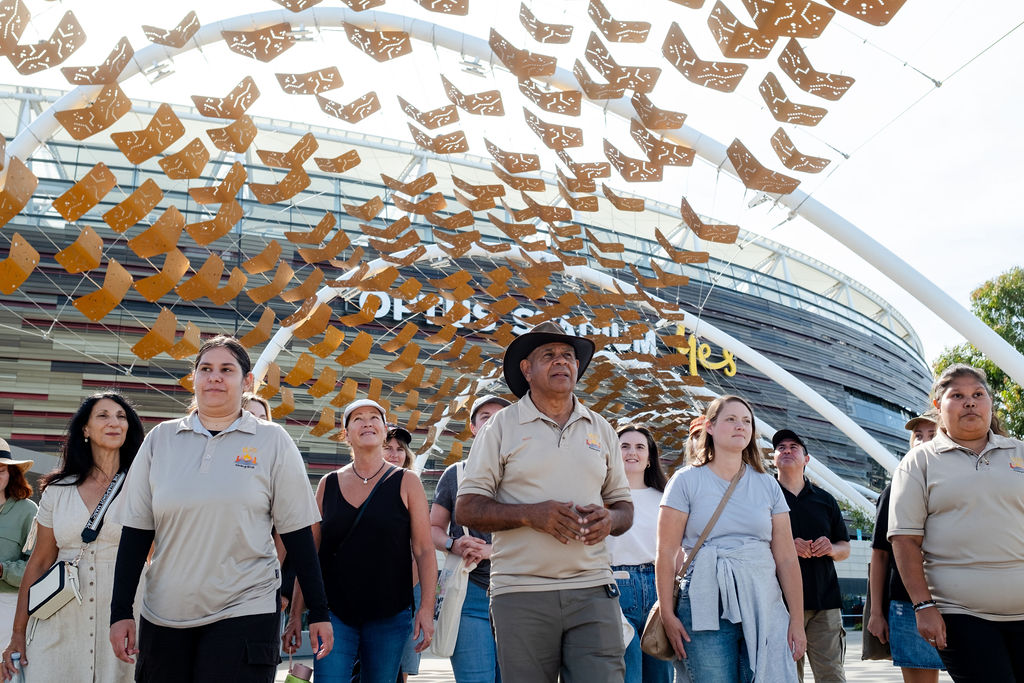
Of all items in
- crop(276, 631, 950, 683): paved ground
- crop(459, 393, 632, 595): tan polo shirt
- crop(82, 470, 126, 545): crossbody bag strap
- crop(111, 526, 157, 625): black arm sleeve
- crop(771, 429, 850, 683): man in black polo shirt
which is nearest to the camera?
crop(111, 526, 157, 625): black arm sleeve

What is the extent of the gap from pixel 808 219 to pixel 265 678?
30.4 ft

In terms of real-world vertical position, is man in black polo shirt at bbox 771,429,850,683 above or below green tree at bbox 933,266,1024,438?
below

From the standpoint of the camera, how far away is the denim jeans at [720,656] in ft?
13.3

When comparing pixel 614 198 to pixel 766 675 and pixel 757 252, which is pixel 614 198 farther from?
pixel 757 252

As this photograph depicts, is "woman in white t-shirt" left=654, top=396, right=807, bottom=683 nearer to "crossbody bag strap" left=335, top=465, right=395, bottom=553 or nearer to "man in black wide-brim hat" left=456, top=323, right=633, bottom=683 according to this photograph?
"man in black wide-brim hat" left=456, top=323, right=633, bottom=683

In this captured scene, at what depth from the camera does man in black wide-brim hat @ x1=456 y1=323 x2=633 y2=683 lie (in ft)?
11.4

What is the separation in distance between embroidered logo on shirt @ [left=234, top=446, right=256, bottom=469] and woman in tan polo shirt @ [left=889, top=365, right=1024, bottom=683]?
2.74 meters

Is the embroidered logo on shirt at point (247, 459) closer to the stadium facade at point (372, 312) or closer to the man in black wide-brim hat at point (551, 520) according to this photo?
the man in black wide-brim hat at point (551, 520)

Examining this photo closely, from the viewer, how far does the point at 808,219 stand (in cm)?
1105

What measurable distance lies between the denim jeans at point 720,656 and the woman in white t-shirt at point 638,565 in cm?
102

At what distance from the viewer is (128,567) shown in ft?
11.2

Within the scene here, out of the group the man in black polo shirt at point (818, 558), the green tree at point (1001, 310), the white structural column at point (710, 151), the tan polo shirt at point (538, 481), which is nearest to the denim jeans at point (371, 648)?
the tan polo shirt at point (538, 481)

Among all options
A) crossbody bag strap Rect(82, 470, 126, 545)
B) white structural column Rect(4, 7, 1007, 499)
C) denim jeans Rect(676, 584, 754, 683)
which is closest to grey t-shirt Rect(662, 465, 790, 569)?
denim jeans Rect(676, 584, 754, 683)

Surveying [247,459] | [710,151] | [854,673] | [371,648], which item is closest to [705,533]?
[371,648]
